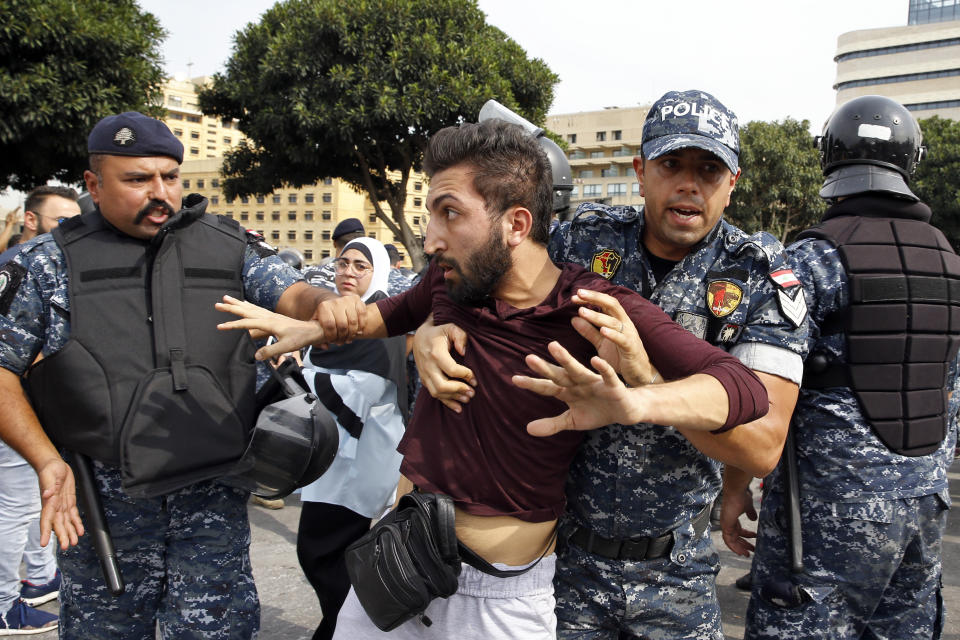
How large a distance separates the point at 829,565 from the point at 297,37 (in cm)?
1304

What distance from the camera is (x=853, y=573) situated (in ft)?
6.95

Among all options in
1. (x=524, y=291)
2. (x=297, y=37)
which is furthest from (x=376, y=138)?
(x=524, y=291)

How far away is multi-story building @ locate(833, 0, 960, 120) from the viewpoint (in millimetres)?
52844

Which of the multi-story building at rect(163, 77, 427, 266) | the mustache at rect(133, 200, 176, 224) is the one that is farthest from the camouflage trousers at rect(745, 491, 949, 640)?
the multi-story building at rect(163, 77, 427, 266)

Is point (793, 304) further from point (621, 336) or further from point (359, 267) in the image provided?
point (359, 267)

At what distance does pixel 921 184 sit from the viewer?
24.1 metres

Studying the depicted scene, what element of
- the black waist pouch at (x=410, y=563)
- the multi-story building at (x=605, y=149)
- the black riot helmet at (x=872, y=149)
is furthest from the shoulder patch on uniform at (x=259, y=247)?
the multi-story building at (x=605, y=149)

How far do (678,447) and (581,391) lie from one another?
2.04 ft

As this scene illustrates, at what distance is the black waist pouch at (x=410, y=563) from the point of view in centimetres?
145

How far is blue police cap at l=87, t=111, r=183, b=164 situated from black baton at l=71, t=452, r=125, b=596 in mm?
981

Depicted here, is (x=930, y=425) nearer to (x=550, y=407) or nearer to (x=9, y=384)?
(x=550, y=407)

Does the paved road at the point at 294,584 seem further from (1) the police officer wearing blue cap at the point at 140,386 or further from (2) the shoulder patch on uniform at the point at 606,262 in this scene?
(2) the shoulder patch on uniform at the point at 606,262

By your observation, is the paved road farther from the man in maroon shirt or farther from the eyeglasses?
the man in maroon shirt

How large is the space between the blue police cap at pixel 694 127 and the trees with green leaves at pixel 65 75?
8.73m
